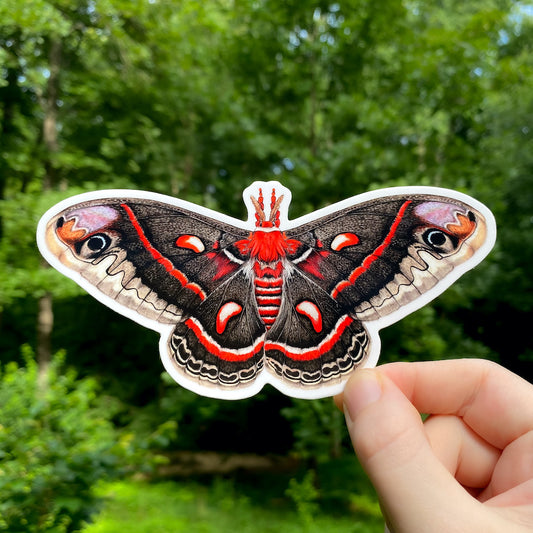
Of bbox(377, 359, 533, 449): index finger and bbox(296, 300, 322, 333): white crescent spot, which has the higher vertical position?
bbox(296, 300, 322, 333): white crescent spot

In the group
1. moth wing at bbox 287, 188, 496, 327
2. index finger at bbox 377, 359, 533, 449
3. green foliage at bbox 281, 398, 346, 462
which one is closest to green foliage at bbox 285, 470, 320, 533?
green foliage at bbox 281, 398, 346, 462

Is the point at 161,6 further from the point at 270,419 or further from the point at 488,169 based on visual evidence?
the point at 270,419

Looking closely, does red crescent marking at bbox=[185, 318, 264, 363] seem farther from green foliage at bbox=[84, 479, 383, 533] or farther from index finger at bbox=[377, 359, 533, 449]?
green foliage at bbox=[84, 479, 383, 533]

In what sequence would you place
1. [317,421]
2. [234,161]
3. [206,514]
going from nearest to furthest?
[317,421] < [206,514] < [234,161]

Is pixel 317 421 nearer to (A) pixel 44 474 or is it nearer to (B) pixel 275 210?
(A) pixel 44 474

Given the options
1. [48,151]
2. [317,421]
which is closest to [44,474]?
[317,421]

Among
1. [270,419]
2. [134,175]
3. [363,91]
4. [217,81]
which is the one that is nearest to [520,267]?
[363,91]
